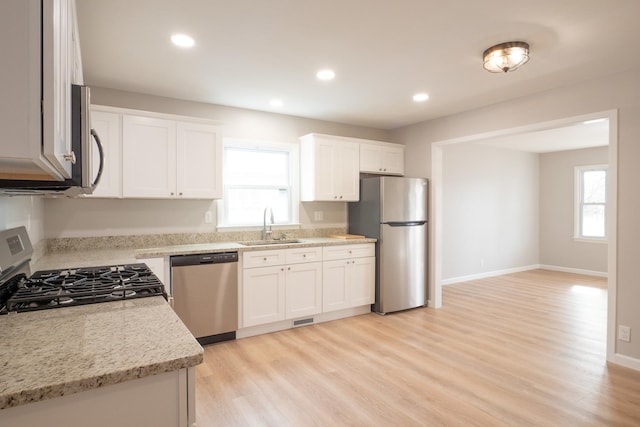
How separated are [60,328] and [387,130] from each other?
4.97 m

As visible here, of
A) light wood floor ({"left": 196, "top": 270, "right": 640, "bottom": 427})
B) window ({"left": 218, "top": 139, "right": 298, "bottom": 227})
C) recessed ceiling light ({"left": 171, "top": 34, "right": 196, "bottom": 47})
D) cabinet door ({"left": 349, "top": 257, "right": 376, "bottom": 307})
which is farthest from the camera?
cabinet door ({"left": 349, "top": 257, "right": 376, "bottom": 307})

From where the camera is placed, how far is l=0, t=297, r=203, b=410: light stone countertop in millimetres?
768

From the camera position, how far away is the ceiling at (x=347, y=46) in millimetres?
2104

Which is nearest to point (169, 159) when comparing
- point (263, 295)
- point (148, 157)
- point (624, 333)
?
point (148, 157)

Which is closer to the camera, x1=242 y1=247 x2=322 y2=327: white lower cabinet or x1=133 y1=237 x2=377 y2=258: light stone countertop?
x1=133 y1=237 x2=377 y2=258: light stone countertop

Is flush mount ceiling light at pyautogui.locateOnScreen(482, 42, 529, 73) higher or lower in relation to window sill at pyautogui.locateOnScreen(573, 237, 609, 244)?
higher

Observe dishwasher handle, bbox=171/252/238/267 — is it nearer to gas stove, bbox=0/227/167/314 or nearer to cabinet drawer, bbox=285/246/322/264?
cabinet drawer, bbox=285/246/322/264

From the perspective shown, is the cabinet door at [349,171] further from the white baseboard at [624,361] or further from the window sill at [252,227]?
the white baseboard at [624,361]

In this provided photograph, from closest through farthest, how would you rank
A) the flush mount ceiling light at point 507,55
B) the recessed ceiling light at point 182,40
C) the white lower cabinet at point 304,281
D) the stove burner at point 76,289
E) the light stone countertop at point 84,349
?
the light stone countertop at point 84,349
the stove burner at point 76,289
the recessed ceiling light at point 182,40
the flush mount ceiling light at point 507,55
the white lower cabinet at point 304,281

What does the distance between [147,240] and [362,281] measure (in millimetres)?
2461

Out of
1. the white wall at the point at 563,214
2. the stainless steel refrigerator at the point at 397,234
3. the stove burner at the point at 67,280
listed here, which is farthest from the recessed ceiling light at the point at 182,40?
the white wall at the point at 563,214

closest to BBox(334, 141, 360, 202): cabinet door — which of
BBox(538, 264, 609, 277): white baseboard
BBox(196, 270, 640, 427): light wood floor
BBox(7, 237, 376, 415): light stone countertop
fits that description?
BBox(196, 270, 640, 427): light wood floor

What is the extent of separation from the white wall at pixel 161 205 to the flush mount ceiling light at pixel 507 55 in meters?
2.48

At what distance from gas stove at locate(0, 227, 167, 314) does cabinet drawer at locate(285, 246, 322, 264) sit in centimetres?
197
